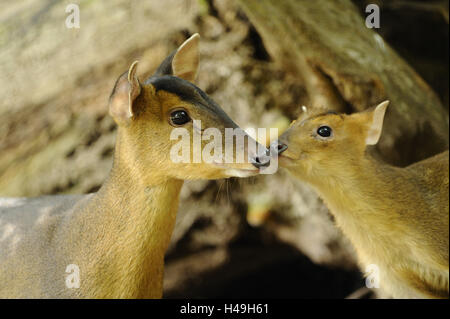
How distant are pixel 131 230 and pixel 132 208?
0.08m

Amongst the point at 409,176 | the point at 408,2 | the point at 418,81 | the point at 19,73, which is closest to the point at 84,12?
the point at 19,73

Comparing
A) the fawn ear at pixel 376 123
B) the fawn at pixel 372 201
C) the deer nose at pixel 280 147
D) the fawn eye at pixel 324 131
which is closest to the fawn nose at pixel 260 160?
the deer nose at pixel 280 147

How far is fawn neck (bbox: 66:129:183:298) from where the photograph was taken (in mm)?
1850

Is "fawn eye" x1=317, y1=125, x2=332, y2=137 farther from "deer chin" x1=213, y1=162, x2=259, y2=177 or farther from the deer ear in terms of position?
"deer chin" x1=213, y1=162, x2=259, y2=177

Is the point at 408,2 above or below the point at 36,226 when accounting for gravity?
above

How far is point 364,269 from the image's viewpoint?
2965 mm

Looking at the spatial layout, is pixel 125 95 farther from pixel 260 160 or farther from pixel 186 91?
pixel 260 160

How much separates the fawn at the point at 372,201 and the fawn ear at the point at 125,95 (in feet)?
3.28

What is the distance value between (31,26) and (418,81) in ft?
9.00

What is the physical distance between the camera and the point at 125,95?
68.6 inches

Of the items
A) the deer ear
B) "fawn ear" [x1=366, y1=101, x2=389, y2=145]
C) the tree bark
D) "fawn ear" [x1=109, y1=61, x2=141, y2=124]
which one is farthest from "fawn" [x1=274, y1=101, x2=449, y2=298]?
"fawn ear" [x1=109, y1=61, x2=141, y2=124]

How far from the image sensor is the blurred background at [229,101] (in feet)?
8.27

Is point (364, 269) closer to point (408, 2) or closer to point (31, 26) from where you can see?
point (31, 26)
